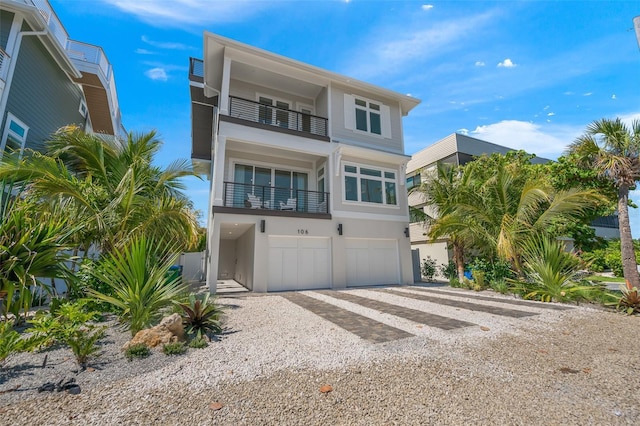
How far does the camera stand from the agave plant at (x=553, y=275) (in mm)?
7660

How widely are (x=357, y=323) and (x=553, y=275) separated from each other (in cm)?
669

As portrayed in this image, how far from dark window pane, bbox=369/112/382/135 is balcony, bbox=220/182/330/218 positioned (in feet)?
14.8

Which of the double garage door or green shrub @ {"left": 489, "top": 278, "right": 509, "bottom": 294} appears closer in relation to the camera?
green shrub @ {"left": 489, "top": 278, "right": 509, "bottom": 294}

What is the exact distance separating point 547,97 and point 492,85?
2511 millimetres

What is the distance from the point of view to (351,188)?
12.7 metres

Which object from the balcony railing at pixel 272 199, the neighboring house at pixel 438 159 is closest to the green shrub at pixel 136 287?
the balcony railing at pixel 272 199

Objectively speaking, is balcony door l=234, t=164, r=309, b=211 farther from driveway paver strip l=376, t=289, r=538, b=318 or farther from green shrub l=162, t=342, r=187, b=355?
green shrub l=162, t=342, r=187, b=355

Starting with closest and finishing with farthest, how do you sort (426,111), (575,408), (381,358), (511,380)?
1. (575,408)
2. (511,380)
3. (381,358)
4. (426,111)

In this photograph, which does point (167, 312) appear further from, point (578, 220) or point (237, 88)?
point (578, 220)

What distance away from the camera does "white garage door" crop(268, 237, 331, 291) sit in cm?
1093

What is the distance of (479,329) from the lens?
4.88m

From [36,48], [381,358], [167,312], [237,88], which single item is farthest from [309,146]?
[36,48]

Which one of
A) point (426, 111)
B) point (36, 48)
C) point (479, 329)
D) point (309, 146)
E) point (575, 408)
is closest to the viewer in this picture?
point (575, 408)

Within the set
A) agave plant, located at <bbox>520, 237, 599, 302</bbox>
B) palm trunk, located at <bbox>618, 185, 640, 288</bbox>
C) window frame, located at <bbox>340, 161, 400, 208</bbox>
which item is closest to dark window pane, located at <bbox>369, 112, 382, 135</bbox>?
window frame, located at <bbox>340, 161, 400, 208</bbox>
